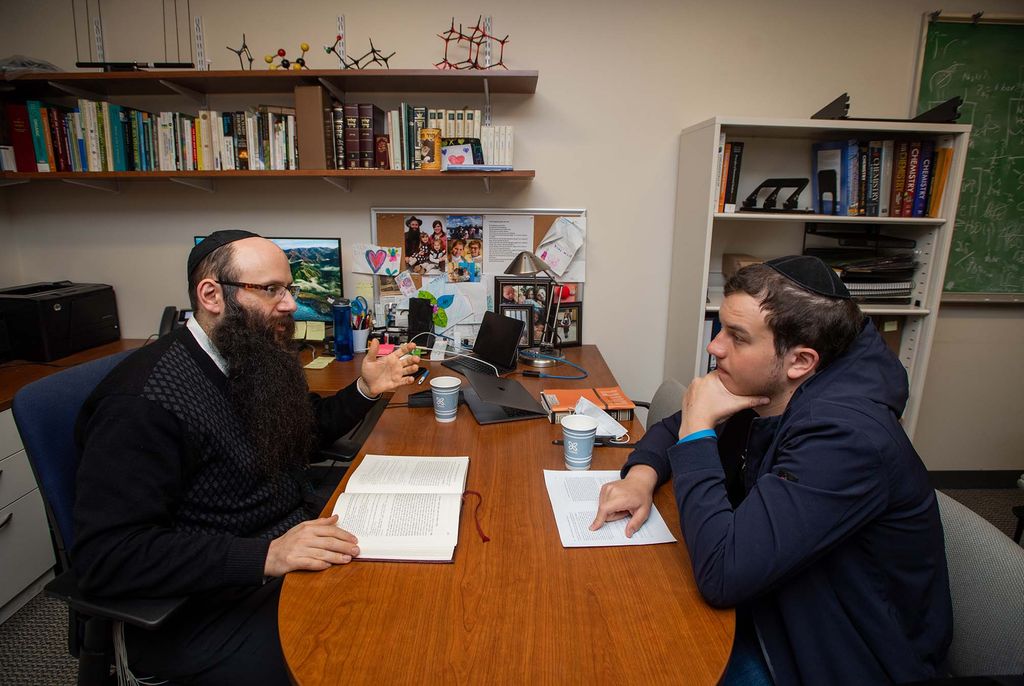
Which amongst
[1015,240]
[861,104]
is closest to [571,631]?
[861,104]

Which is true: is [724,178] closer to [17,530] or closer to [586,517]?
[586,517]

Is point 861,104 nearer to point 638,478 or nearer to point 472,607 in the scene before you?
point 638,478

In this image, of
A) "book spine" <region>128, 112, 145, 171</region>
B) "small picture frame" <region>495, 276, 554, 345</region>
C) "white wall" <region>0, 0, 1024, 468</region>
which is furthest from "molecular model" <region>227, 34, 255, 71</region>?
"small picture frame" <region>495, 276, 554, 345</region>

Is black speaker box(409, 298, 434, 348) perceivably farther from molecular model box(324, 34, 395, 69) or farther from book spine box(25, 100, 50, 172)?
book spine box(25, 100, 50, 172)

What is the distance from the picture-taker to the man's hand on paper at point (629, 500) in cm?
113

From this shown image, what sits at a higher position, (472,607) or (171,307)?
(171,307)

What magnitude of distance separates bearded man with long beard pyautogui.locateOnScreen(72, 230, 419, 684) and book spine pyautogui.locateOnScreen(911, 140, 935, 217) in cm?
270

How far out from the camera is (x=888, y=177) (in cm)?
244

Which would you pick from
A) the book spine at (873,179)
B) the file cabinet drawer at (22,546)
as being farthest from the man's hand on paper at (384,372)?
the book spine at (873,179)

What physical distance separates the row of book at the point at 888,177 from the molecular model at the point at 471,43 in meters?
1.64

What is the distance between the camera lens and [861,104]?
267 cm

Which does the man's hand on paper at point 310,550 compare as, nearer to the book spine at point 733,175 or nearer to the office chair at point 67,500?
the office chair at point 67,500

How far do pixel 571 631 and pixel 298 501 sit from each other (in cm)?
91

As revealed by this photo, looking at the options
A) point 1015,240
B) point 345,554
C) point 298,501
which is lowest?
point 298,501
